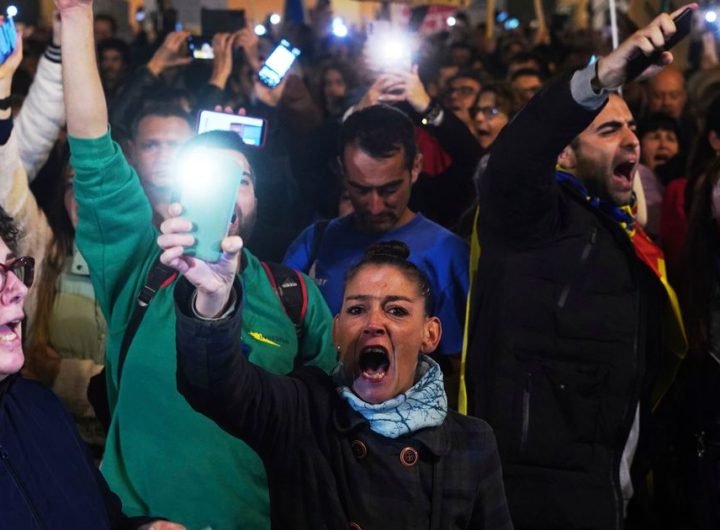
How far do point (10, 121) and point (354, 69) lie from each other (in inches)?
204

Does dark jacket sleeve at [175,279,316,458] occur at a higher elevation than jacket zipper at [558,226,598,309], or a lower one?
lower

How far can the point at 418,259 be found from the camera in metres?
4.53

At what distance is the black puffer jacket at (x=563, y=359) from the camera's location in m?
3.92

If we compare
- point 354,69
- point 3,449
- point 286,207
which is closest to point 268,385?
point 3,449

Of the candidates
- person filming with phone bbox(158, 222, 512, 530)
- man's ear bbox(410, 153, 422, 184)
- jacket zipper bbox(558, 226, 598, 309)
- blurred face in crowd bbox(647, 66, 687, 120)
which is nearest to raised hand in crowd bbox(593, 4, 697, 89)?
jacket zipper bbox(558, 226, 598, 309)

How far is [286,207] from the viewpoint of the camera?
20.0ft

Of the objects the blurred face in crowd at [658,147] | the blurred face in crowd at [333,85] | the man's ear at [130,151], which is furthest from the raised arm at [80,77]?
the blurred face in crowd at [333,85]

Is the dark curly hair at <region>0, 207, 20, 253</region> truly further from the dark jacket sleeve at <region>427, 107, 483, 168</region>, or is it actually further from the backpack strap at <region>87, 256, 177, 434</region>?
the dark jacket sleeve at <region>427, 107, 483, 168</region>

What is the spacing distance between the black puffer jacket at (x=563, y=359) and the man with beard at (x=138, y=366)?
804 millimetres

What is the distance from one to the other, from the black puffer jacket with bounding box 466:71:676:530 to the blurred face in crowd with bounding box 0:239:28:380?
62.8 inches

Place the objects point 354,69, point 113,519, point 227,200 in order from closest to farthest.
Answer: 1. point 227,200
2. point 113,519
3. point 354,69

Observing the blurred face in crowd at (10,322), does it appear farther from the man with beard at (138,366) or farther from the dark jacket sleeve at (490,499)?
the dark jacket sleeve at (490,499)

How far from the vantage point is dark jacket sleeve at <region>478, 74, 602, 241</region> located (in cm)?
358

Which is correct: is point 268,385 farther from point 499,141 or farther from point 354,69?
Result: point 354,69
